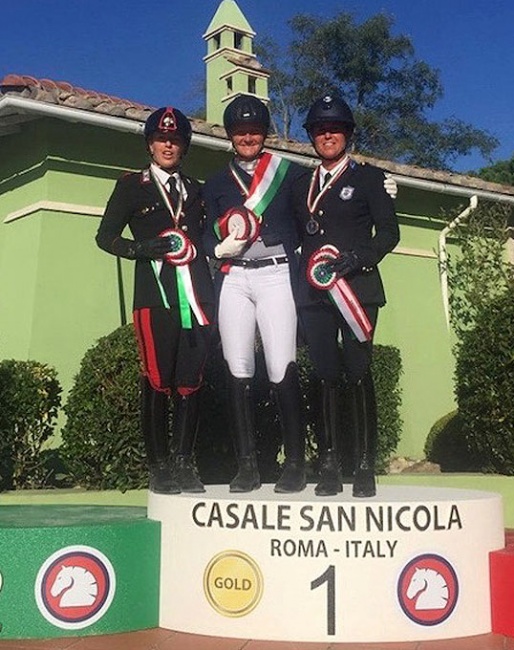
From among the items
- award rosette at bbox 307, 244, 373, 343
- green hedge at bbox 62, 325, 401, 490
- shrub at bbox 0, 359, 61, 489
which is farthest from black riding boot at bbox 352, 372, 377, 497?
shrub at bbox 0, 359, 61, 489

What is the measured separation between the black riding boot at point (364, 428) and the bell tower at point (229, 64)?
9015 mm

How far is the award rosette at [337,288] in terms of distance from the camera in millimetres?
4230

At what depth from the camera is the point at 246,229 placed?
14.3 feet

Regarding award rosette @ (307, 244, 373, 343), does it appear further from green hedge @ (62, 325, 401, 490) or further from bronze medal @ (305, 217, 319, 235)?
green hedge @ (62, 325, 401, 490)

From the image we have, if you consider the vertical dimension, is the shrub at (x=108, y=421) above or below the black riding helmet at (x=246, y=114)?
below

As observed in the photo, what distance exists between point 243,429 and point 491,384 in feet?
11.1

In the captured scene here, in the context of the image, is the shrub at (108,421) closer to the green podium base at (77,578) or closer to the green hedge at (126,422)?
the green hedge at (126,422)

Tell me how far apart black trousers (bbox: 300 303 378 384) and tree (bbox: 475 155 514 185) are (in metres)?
36.4

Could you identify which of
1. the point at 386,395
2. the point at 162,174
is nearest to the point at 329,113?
the point at 162,174

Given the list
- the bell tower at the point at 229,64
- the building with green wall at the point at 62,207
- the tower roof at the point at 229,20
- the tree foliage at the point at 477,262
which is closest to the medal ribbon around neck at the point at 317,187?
the building with green wall at the point at 62,207

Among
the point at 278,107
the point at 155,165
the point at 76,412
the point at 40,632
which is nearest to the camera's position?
the point at 40,632

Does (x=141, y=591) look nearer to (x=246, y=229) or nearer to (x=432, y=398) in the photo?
(x=246, y=229)

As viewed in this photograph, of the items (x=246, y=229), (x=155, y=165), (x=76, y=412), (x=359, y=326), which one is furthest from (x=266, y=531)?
(x=76, y=412)

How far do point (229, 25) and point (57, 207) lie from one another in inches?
241
